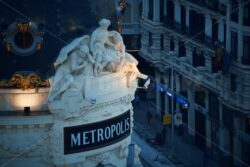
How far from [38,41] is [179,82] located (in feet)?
105

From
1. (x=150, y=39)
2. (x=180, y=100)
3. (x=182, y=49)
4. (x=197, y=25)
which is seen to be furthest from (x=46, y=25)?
(x=150, y=39)

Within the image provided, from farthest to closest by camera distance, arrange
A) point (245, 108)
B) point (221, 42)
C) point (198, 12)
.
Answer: point (198, 12), point (221, 42), point (245, 108)

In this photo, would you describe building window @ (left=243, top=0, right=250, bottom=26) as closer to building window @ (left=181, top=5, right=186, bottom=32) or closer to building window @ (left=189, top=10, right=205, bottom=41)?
building window @ (left=189, top=10, right=205, bottom=41)

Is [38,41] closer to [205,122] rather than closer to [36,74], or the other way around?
[36,74]

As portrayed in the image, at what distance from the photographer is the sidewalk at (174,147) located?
4428 cm

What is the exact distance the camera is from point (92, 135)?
21.0 metres

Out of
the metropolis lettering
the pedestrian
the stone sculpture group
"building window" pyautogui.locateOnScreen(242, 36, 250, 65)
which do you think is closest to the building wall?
"building window" pyautogui.locateOnScreen(242, 36, 250, 65)

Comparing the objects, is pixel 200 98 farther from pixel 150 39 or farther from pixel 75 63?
pixel 75 63

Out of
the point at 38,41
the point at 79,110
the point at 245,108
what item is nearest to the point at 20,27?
the point at 38,41

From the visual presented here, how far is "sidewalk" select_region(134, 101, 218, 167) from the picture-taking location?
4428 cm

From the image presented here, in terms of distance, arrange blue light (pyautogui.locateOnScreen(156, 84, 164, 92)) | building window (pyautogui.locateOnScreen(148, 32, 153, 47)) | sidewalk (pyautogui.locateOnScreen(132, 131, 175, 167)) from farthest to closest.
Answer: building window (pyautogui.locateOnScreen(148, 32, 153, 47)), blue light (pyautogui.locateOnScreen(156, 84, 164, 92)), sidewalk (pyautogui.locateOnScreen(132, 131, 175, 167))

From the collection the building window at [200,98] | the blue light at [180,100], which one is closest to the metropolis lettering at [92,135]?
the building window at [200,98]

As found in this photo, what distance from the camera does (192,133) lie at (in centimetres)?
4997

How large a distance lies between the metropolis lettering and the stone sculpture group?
2.70ft
